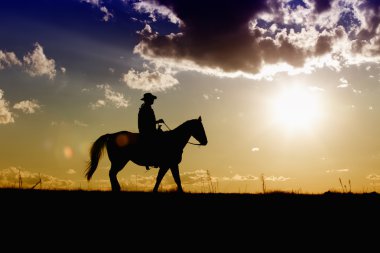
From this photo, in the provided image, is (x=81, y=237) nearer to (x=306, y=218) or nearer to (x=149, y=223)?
(x=149, y=223)

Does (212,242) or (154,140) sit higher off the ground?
(154,140)

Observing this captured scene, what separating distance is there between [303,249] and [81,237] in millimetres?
3202

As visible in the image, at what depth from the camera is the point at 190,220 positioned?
7227mm

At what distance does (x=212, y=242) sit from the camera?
5.86m

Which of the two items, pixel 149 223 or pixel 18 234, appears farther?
pixel 149 223

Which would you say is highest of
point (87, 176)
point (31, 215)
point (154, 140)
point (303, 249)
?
point (154, 140)

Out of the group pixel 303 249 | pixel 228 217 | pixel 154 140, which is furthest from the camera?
pixel 154 140

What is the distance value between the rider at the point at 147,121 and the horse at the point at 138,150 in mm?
237

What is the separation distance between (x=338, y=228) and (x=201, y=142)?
7.68 metres

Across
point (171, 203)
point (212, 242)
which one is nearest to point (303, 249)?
point (212, 242)

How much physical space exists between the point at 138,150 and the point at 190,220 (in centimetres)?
676

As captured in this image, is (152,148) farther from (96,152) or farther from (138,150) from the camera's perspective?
(96,152)

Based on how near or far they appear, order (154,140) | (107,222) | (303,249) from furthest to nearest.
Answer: (154,140)
(107,222)
(303,249)

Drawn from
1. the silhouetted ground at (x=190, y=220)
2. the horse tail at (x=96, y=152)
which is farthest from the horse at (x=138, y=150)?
the silhouetted ground at (x=190, y=220)
